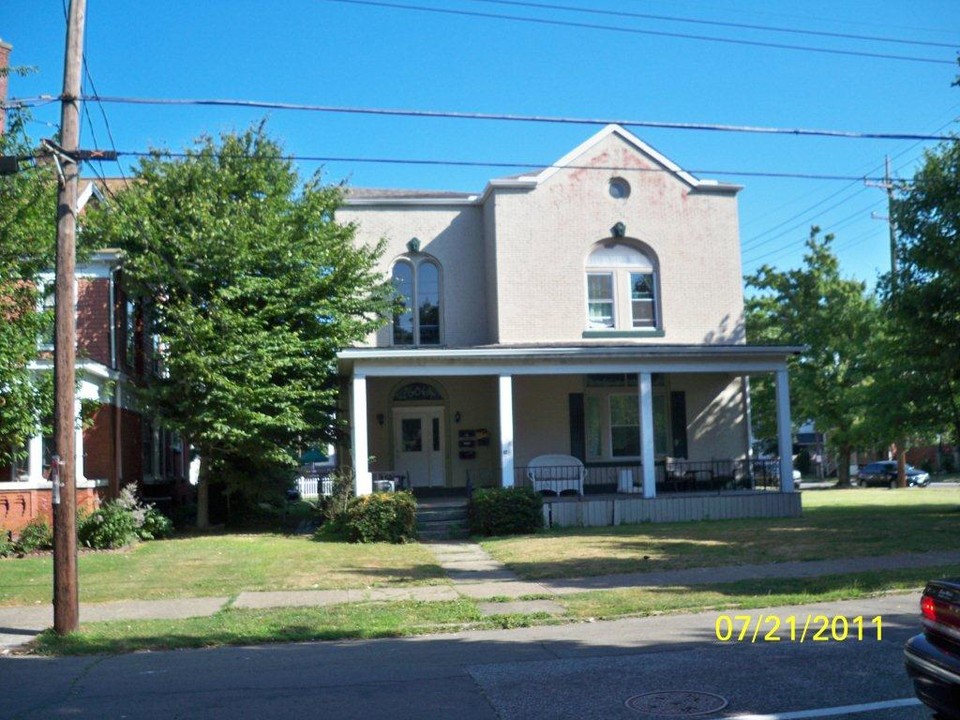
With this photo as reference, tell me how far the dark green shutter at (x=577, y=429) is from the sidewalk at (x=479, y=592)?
970 centimetres

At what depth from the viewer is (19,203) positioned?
16.0 m

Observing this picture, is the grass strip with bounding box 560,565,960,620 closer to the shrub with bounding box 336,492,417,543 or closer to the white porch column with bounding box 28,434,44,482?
the shrub with bounding box 336,492,417,543

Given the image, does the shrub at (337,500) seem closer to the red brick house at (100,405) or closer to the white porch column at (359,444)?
the white porch column at (359,444)

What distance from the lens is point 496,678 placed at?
8203mm

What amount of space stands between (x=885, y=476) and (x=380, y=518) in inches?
1509

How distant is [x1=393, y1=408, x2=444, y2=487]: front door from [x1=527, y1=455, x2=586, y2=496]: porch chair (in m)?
3.15

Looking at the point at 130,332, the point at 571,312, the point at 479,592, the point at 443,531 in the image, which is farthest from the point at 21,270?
the point at 571,312

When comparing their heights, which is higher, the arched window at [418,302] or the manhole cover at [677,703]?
the arched window at [418,302]

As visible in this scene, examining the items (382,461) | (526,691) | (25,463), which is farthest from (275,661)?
(382,461)

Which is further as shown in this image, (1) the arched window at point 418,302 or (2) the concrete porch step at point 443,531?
(1) the arched window at point 418,302

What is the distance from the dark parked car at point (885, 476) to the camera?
50000mm

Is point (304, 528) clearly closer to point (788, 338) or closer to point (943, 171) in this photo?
point (943, 171)
